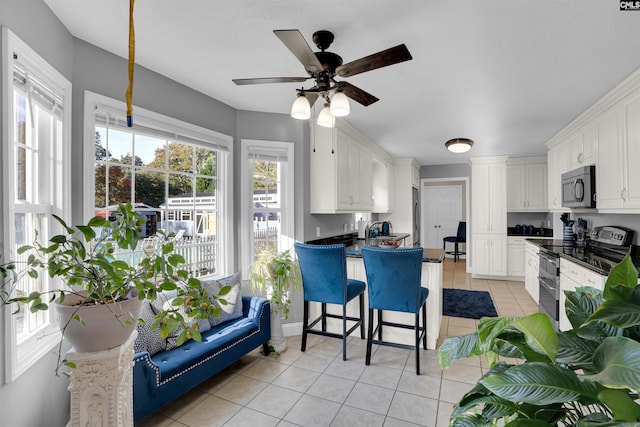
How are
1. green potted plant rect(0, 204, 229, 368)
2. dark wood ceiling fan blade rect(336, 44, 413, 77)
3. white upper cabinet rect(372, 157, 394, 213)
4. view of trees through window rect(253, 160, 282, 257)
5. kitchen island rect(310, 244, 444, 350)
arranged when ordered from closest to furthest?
green potted plant rect(0, 204, 229, 368) < dark wood ceiling fan blade rect(336, 44, 413, 77) < kitchen island rect(310, 244, 444, 350) < view of trees through window rect(253, 160, 282, 257) < white upper cabinet rect(372, 157, 394, 213)

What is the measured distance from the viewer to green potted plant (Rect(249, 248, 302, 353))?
9.95 ft

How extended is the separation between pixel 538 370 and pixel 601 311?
0.68 ft

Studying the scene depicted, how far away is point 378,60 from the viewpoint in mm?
1642

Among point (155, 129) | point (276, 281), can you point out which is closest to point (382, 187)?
point (276, 281)

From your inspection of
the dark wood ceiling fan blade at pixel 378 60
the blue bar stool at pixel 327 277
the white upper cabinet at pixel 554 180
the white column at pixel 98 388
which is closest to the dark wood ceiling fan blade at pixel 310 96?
the dark wood ceiling fan blade at pixel 378 60

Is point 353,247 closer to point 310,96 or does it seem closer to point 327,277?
point 327,277

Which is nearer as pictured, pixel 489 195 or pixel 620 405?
pixel 620 405

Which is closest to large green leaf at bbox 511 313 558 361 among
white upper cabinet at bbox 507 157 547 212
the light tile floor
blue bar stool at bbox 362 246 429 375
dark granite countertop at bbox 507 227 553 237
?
the light tile floor

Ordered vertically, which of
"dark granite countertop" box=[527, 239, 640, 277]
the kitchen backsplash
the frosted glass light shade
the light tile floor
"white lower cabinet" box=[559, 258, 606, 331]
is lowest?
the light tile floor

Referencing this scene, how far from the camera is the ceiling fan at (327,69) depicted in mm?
1567

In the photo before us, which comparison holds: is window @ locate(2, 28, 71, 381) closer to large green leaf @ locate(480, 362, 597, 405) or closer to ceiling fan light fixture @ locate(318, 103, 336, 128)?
ceiling fan light fixture @ locate(318, 103, 336, 128)

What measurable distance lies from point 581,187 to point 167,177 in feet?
14.0

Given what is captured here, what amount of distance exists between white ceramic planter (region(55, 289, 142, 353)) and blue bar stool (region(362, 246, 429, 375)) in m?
1.94

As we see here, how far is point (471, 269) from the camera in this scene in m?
6.39
